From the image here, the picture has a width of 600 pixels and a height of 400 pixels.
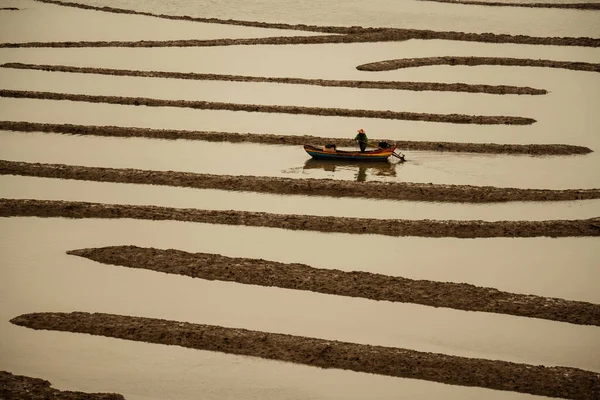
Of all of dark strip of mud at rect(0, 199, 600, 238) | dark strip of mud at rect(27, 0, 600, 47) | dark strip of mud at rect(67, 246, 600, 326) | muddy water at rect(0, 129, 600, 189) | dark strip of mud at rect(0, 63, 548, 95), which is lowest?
dark strip of mud at rect(67, 246, 600, 326)

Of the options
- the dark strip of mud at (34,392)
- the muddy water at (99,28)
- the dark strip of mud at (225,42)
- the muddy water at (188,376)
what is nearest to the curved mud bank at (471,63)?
the dark strip of mud at (225,42)

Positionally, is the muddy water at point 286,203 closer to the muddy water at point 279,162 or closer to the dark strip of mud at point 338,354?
the muddy water at point 279,162

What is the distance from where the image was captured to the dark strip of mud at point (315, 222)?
9.26 m

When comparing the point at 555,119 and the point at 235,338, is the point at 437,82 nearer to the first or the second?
the point at 555,119

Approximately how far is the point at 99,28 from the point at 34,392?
1403 centimetres

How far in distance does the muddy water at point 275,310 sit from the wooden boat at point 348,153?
2.92 metres

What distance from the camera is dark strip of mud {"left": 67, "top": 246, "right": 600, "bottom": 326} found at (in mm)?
7559

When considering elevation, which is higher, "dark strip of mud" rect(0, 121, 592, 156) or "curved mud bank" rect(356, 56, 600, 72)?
"curved mud bank" rect(356, 56, 600, 72)

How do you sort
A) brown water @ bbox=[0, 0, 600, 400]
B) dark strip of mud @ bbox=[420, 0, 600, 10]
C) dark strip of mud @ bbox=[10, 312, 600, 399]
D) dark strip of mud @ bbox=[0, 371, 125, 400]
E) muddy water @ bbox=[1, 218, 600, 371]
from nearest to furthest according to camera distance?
dark strip of mud @ bbox=[0, 371, 125, 400] → dark strip of mud @ bbox=[10, 312, 600, 399] → brown water @ bbox=[0, 0, 600, 400] → muddy water @ bbox=[1, 218, 600, 371] → dark strip of mud @ bbox=[420, 0, 600, 10]

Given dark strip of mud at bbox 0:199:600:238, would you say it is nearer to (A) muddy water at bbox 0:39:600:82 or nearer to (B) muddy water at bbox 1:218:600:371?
(B) muddy water at bbox 1:218:600:371

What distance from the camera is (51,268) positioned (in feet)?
27.3

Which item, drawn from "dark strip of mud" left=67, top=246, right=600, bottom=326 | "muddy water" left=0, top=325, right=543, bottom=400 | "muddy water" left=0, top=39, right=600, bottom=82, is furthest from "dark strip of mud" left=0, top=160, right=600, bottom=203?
"muddy water" left=0, top=39, right=600, bottom=82

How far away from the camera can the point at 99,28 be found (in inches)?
725

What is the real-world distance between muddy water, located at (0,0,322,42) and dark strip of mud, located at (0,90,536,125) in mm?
4062
